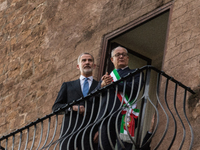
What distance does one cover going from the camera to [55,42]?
8398 millimetres

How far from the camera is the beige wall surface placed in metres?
6.29

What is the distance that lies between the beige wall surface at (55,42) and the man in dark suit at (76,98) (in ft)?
3.11

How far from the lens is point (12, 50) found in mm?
9422

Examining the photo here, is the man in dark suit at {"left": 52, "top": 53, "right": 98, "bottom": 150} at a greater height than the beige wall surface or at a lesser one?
lesser

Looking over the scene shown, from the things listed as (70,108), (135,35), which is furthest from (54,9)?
(70,108)

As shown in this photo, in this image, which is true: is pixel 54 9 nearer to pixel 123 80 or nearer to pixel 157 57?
pixel 157 57

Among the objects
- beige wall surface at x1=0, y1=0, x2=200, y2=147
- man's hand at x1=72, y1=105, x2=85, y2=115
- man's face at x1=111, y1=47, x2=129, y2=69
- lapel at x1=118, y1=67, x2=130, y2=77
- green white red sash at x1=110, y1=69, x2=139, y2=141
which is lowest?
green white red sash at x1=110, y1=69, x2=139, y2=141

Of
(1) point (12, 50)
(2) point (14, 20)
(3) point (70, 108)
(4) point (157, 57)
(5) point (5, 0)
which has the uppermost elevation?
(5) point (5, 0)

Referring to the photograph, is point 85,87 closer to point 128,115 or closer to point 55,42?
point 128,115

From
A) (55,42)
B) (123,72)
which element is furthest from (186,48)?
(55,42)

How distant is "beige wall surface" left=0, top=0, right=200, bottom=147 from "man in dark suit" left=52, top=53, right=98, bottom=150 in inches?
37.3

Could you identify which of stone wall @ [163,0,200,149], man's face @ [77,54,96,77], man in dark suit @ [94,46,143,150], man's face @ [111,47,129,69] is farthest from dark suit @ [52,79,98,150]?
stone wall @ [163,0,200,149]

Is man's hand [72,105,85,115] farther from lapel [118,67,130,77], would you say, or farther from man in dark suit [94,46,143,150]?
lapel [118,67,130,77]

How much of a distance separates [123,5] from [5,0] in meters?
3.64
